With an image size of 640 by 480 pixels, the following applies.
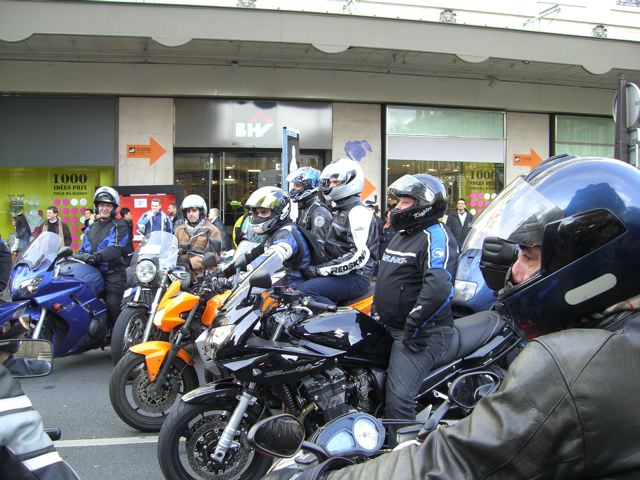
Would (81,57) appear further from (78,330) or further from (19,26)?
(78,330)

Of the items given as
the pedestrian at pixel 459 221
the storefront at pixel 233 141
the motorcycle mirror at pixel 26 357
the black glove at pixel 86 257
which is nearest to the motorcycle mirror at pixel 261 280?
the motorcycle mirror at pixel 26 357

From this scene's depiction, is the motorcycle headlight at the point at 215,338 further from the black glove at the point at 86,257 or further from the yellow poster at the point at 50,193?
the yellow poster at the point at 50,193

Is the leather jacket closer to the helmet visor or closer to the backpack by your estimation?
the backpack

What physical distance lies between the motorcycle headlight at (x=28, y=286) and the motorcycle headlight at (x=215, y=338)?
10.4ft

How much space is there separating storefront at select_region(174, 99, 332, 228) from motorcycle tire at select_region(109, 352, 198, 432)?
35.2ft

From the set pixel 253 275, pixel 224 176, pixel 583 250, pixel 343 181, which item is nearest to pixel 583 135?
pixel 224 176

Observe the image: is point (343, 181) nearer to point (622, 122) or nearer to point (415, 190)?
point (415, 190)

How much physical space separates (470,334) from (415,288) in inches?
19.1

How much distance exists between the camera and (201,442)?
326 centimetres

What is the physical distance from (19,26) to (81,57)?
2255 millimetres

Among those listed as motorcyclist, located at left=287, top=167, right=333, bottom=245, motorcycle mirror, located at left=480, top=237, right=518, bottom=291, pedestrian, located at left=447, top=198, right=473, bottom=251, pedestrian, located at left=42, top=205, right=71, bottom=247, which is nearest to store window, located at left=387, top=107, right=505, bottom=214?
pedestrian, located at left=447, top=198, right=473, bottom=251

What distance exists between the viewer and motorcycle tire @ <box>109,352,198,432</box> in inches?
169

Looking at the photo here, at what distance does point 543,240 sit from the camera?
141 cm

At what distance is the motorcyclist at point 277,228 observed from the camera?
4.33 meters
